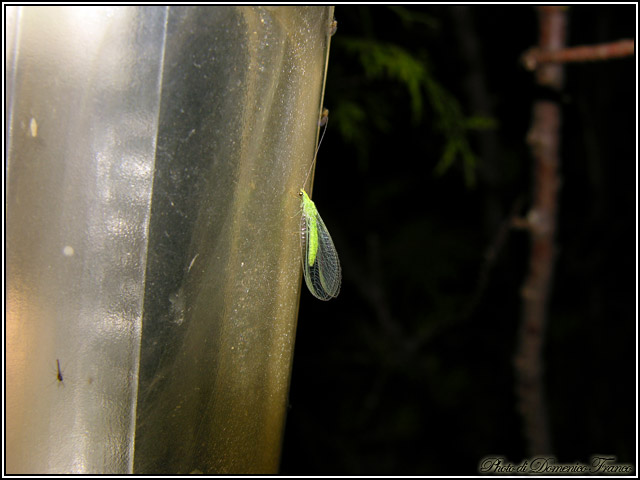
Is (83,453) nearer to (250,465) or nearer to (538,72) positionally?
(250,465)

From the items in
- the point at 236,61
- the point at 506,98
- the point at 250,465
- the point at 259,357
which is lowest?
the point at 250,465

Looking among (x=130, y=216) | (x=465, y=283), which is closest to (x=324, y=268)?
(x=130, y=216)

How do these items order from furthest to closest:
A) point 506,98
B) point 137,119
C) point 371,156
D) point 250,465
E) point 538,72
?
point 371,156 → point 506,98 → point 538,72 → point 250,465 → point 137,119

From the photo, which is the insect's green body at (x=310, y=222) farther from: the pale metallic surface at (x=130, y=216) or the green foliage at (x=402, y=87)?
the green foliage at (x=402, y=87)

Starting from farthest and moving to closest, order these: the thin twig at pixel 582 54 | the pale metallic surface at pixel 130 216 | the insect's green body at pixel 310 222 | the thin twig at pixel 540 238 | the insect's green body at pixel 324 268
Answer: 1. the thin twig at pixel 540 238
2. the thin twig at pixel 582 54
3. the insect's green body at pixel 324 268
4. the insect's green body at pixel 310 222
5. the pale metallic surface at pixel 130 216

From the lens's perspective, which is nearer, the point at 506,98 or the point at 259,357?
the point at 259,357

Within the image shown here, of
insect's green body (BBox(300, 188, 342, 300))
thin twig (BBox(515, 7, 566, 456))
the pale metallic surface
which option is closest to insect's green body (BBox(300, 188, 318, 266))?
insect's green body (BBox(300, 188, 342, 300))

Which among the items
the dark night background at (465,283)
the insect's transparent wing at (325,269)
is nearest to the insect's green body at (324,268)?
the insect's transparent wing at (325,269)

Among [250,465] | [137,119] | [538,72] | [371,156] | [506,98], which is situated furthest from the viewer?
[371,156]

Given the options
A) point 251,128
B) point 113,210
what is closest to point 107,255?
point 113,210
